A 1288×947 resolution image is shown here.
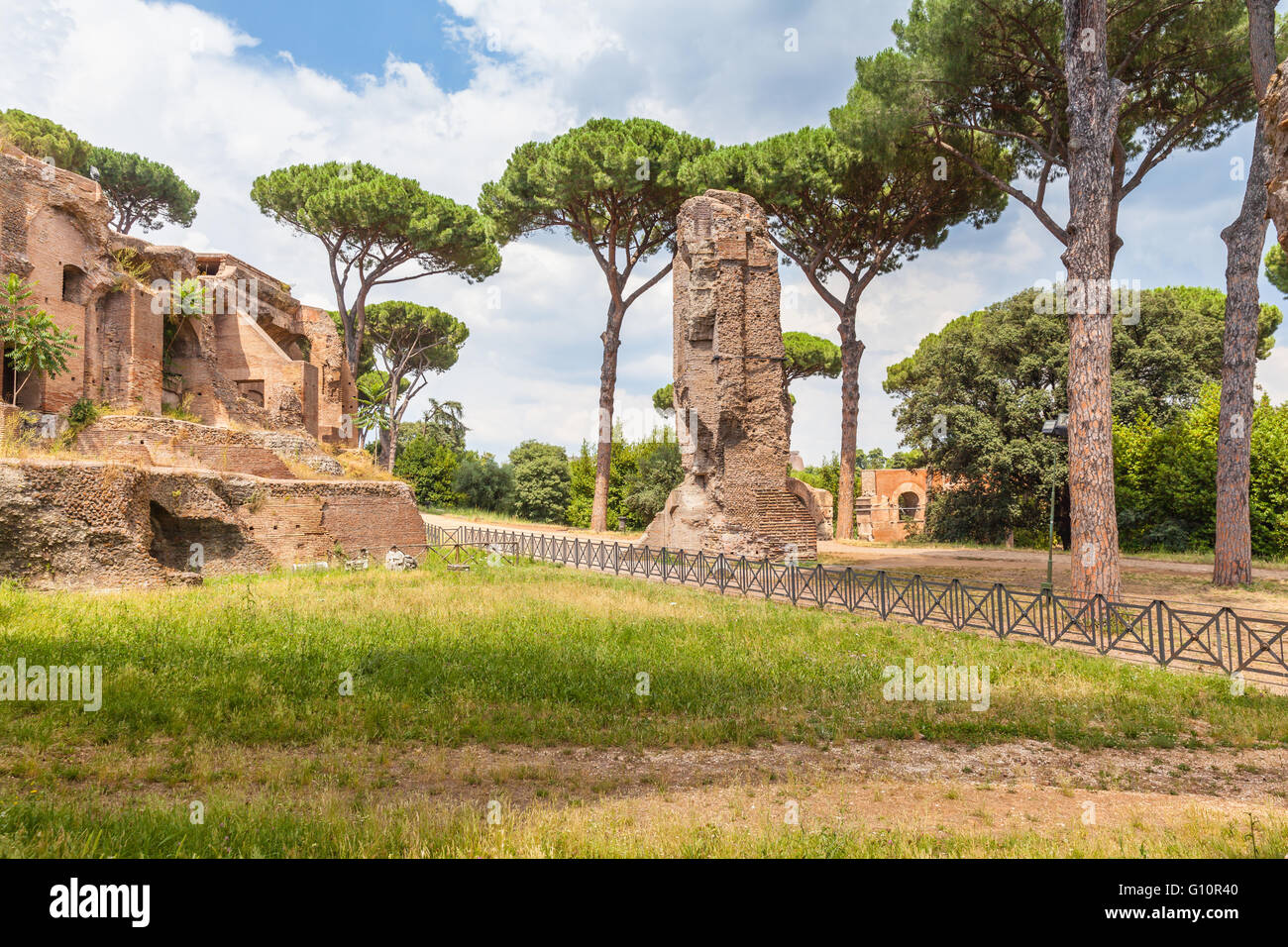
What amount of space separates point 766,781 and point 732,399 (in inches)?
438

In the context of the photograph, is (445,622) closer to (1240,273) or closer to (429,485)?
(1240,273)

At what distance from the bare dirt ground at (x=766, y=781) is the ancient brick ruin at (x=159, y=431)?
20.8ft

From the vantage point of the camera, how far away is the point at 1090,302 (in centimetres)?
945

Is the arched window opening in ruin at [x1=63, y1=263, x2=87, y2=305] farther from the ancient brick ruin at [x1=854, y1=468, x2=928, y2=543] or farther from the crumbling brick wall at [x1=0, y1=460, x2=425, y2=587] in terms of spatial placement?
the ancient brick ruin at [x1=854, y1=468, x2=928, y2=543]

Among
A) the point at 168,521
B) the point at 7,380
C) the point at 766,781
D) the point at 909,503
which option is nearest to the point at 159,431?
the point at 7,380

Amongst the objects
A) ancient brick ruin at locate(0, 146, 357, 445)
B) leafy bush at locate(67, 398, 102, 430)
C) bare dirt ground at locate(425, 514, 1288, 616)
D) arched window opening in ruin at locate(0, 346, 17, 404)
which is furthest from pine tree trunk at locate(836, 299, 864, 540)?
arched window opening in ruin at locate(0, 346, 17, 404)

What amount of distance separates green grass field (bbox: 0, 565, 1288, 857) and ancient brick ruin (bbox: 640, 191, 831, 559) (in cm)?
523

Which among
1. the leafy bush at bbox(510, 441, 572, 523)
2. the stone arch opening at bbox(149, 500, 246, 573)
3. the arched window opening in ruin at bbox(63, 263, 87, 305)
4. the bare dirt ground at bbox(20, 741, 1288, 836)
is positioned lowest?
the bare dirt ground at bbox(20, 741, 1288, 836)

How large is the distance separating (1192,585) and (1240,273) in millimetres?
5537

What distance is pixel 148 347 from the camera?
55.8 feet

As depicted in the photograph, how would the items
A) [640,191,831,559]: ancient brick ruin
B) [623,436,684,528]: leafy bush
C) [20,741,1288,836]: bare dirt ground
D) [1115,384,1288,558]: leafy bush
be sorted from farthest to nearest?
[623,436,684,528]: leafy bush < [1115,384,1288,558]: leafy bush < [640,191,831,559]: ancient brick ruin < [20,741,1288,836]: bare dirt ground

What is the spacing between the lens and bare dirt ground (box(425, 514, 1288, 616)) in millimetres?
10664

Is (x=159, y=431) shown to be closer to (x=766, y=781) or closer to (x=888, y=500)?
(x=766, y=781)
